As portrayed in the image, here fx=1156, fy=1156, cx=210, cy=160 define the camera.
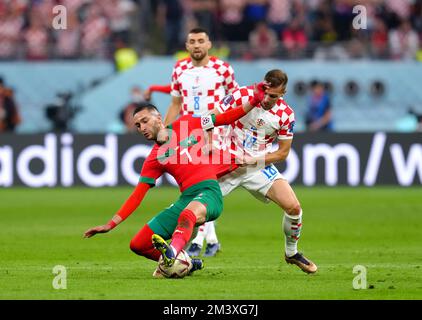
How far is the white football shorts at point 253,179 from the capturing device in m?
12.3

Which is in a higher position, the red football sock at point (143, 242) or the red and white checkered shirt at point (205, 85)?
the red and white checkered shirt at point (205, 85)

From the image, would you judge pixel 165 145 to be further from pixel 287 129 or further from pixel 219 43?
pixel 219 43

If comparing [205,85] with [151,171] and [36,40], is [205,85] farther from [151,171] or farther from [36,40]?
[36,40]

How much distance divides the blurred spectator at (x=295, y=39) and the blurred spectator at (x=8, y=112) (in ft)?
21.4

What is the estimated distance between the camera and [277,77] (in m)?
11.6

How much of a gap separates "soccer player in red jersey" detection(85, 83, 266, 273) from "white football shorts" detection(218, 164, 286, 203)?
0.76m

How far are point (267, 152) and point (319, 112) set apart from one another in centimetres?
1336

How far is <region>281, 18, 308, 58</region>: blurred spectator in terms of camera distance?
27.4 m

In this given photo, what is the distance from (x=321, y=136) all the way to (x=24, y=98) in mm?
7396

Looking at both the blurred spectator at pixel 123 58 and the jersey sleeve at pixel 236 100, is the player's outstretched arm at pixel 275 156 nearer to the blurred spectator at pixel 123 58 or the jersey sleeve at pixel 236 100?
the jersey sleeve at pixel 236 100

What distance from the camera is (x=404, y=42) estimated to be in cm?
2795

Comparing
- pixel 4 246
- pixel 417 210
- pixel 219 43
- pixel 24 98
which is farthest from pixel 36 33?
pixel 4 246

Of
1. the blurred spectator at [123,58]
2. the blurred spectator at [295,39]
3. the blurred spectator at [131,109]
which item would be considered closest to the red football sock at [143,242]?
the blurred spectator at [131,109]

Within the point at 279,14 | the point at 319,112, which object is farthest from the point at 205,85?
the point at 279,14
